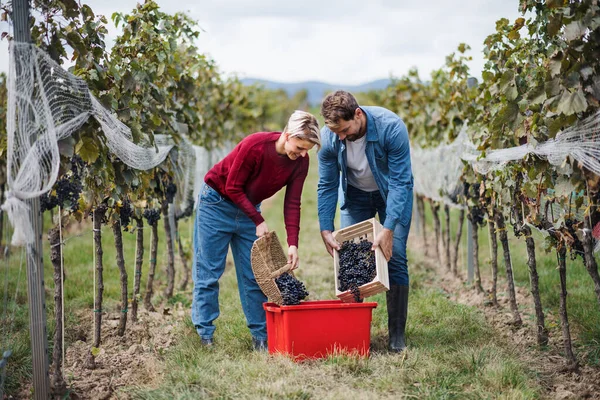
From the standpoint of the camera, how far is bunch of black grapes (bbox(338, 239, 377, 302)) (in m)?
3.85

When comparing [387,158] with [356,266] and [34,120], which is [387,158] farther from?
[34,120]

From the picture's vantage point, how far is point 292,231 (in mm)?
3941

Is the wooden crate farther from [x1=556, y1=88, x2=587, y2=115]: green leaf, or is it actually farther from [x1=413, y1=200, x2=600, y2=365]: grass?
[x1=556, y1=88, x2=587, y2=115]: green leaf

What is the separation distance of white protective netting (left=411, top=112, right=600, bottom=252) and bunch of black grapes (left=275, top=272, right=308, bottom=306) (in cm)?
145

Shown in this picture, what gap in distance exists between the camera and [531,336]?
14.9 ft

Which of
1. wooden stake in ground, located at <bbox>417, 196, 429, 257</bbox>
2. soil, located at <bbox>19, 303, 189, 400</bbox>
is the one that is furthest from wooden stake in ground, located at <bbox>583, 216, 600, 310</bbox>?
wooden stake in ground, located at <bbox>417, 196, 429, 257</bbox>

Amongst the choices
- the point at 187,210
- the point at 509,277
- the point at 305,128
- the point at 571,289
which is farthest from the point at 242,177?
the point at 571,289

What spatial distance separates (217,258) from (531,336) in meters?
2.25

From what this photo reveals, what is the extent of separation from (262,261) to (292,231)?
0.29 meters

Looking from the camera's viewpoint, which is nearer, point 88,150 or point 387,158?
point 88,150

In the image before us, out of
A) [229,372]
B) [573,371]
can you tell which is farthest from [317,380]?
[573,371]

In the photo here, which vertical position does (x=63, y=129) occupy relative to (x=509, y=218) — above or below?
above

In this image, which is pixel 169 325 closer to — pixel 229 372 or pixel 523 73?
pixel 229 372

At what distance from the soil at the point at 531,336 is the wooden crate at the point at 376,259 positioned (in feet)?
3.30
